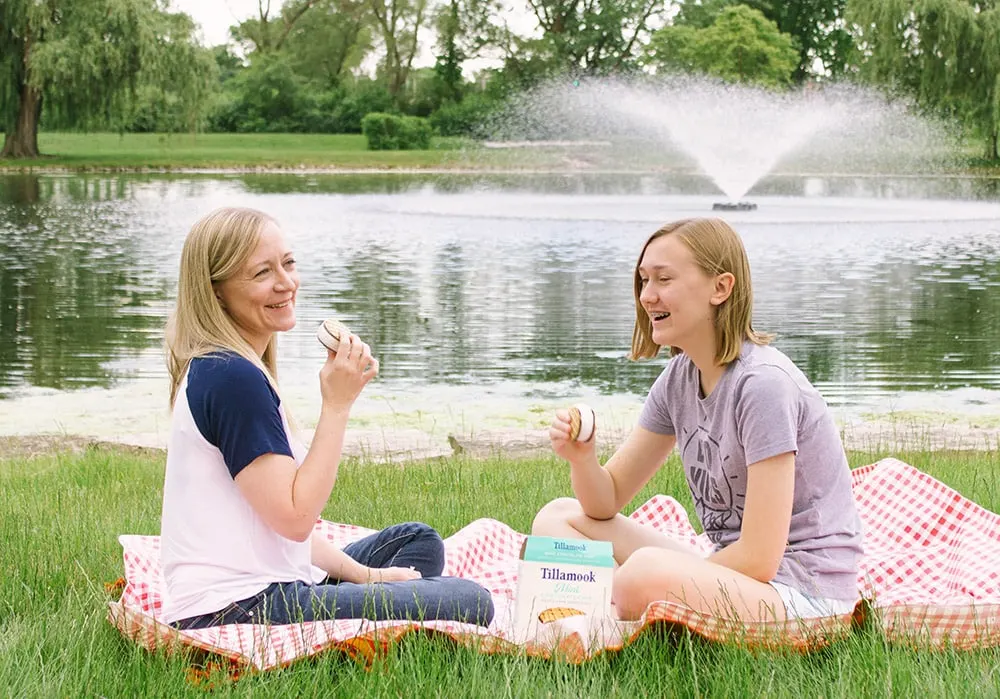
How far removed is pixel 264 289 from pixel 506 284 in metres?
11.3

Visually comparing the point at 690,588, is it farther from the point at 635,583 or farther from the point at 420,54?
the point at 420,54

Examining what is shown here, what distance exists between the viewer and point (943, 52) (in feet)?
116

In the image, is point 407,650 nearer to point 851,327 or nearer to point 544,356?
point 544,356

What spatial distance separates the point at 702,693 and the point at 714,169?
1239 inches

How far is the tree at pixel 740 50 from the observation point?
1921 inches

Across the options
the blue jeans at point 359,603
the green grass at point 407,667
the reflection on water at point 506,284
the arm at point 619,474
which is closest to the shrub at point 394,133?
the reflection on water at point 506,284

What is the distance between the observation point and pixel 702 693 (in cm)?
264

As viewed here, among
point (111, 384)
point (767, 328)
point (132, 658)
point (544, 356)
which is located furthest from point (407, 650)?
point (767, 328)

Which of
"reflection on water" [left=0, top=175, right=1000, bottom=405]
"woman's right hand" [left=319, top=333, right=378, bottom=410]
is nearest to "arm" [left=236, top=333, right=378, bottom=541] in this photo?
"woman's right hand" [left=319, top=333, right=378, bottom=410]

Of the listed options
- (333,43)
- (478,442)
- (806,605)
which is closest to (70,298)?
(478,442)

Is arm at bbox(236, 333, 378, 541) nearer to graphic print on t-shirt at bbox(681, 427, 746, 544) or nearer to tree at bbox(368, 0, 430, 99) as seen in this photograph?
graphic print on t-shirt at bbox(681, 427, 746, 544)

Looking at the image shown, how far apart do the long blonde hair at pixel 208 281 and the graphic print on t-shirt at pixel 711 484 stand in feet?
3.32

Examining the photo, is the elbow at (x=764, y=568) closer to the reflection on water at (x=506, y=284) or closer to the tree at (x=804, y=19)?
the reflection on water at (x=506, y=284)

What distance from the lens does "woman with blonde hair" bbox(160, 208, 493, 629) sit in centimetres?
279
